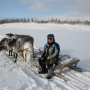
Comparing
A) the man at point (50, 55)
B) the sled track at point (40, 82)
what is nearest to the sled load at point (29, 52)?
the man at point (50, 55)

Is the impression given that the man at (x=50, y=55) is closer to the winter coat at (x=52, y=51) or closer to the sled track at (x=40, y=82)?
the winter coat at (x=52, y=51)

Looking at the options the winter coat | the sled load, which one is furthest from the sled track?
the winter coat

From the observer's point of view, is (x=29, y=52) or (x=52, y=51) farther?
(x=29, y=52)

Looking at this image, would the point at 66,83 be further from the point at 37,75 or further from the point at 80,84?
the point at 37,75

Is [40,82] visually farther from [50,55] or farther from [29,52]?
[29,52]

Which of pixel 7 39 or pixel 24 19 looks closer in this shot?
pixel 7 39

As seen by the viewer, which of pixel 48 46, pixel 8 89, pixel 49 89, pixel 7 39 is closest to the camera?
pixel 8 89

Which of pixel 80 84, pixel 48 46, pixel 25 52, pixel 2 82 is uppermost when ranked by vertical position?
pixel 48 46

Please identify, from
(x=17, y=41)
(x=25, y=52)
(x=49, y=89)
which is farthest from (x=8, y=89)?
(x=17, y=41)

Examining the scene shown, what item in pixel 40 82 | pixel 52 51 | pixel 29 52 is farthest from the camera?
pixel 29 52

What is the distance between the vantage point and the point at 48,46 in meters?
4.14

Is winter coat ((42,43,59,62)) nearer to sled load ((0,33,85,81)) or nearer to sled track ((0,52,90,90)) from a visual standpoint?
sled load ((0,33,85,81))

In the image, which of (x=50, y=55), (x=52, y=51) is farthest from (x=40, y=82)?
(x=52, y=51)

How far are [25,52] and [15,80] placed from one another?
1.36 m
